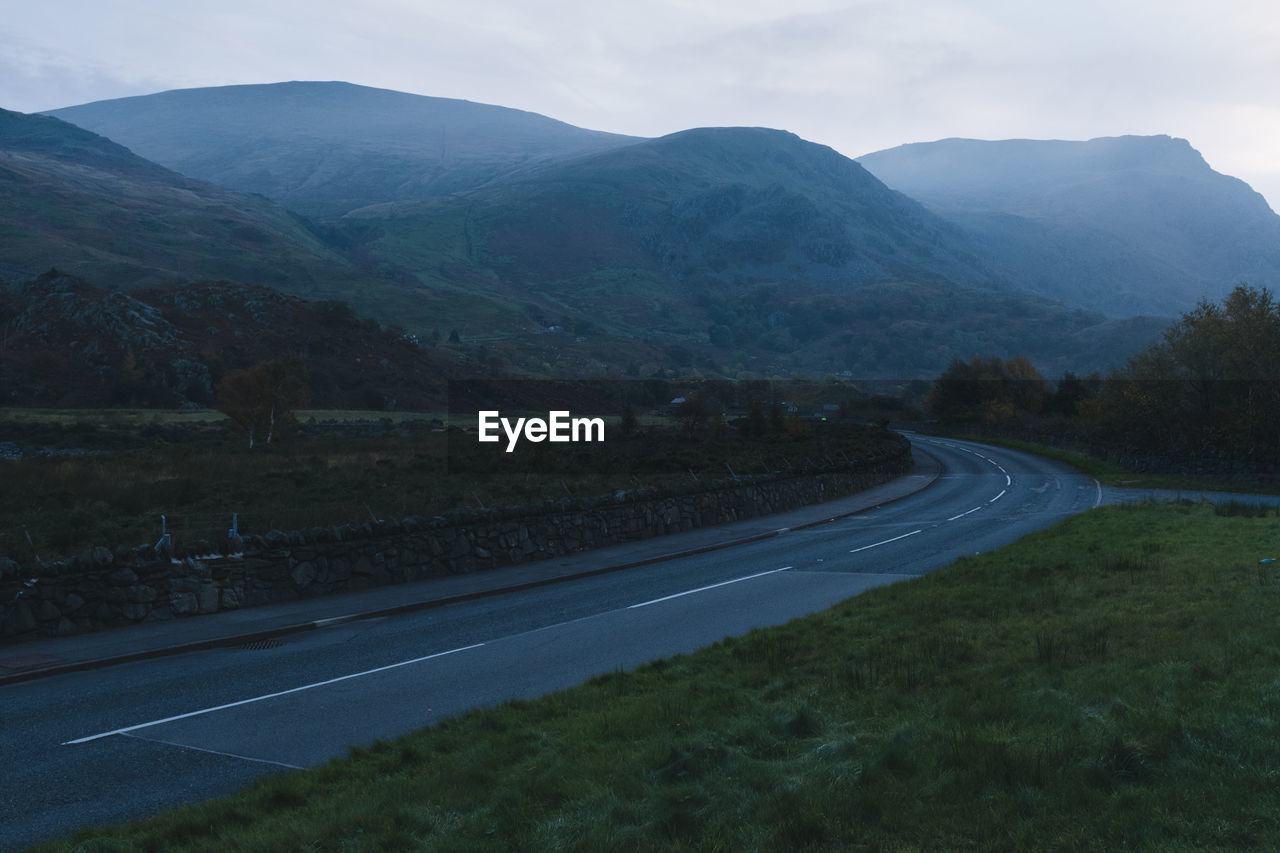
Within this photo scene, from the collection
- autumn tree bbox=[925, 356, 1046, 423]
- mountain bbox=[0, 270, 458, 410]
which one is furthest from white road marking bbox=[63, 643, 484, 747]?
autumn tree bbox=[925, 356, 1046, 423]

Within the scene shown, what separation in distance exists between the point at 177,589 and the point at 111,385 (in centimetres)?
8298

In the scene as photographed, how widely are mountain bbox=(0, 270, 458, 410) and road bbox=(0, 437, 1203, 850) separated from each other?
8223 cm

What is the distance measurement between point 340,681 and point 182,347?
98.0 m

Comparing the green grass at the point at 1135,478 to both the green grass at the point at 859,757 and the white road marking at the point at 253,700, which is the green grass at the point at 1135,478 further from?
the white road marking at the point at 253,700

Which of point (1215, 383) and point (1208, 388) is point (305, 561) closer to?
point (1215, 383)

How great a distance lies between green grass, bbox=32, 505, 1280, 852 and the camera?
5.36 meters

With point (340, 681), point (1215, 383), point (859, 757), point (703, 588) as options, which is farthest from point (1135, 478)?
point (859, 757)

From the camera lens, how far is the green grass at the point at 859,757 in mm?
5363

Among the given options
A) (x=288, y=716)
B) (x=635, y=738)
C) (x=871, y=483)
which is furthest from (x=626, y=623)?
(x=871, y=483)

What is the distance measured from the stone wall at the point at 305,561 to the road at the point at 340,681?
2.36 metres

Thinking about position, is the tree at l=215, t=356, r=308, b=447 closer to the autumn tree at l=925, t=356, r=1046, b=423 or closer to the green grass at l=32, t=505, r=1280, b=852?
the green grass at l=32, t=505, r=1280, b=852

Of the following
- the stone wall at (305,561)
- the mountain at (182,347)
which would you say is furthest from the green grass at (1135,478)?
the mountain at (182,347)

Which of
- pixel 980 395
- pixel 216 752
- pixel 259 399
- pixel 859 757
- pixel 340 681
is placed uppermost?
pixel 980 395

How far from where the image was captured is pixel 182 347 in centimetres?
9806
